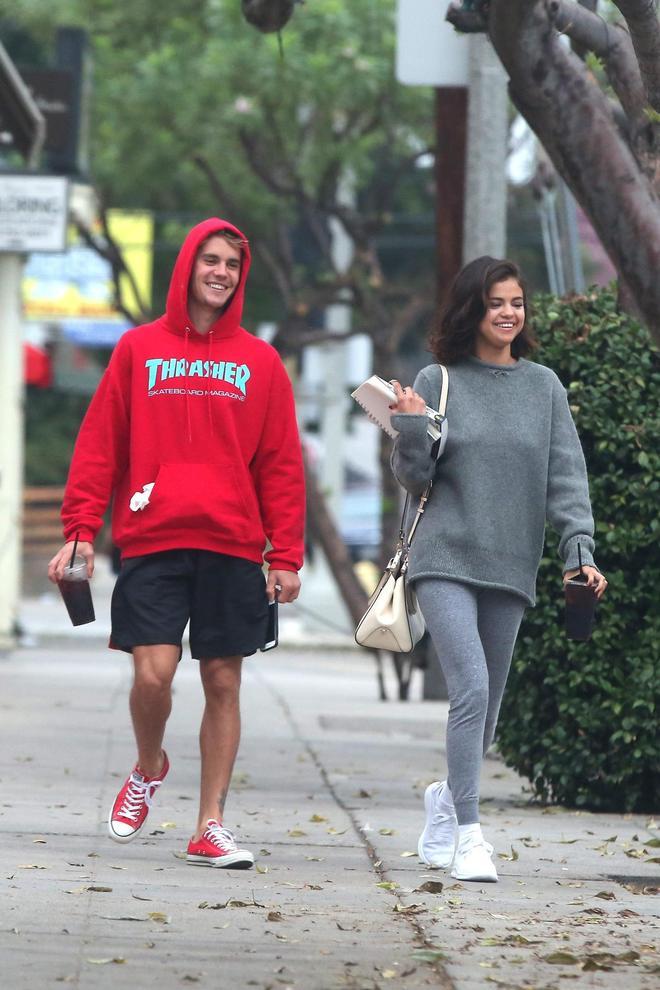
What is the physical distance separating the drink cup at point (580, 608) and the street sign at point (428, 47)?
447 cm

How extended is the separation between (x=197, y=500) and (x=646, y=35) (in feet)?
6.01

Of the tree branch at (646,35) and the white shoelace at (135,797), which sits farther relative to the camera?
the white shoelace at (135,797)

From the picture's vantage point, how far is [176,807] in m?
7.36

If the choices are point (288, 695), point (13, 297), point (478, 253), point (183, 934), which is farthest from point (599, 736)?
point (13, 297)

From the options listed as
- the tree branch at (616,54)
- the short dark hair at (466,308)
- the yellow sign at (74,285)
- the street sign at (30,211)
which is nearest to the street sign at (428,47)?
the tree branch at (616,54)

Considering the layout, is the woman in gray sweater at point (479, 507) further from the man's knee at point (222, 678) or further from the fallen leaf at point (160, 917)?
the fallen leaf at point (160, 917)

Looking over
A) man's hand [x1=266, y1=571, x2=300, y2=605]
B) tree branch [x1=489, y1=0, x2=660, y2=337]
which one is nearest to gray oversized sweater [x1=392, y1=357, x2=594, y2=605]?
man's hand [x1=266, y1=571, x2=300, y2=605]

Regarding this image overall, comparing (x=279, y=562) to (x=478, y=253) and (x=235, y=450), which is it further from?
(x=478, y=253)

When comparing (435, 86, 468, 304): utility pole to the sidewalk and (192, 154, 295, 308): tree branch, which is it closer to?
the sidewalk

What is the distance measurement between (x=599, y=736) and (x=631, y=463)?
3.38ft

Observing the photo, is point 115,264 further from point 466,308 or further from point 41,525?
point 466,308

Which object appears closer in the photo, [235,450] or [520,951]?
[520,951]

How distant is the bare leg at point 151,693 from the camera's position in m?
5.84

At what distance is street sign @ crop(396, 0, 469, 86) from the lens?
9.71 m
